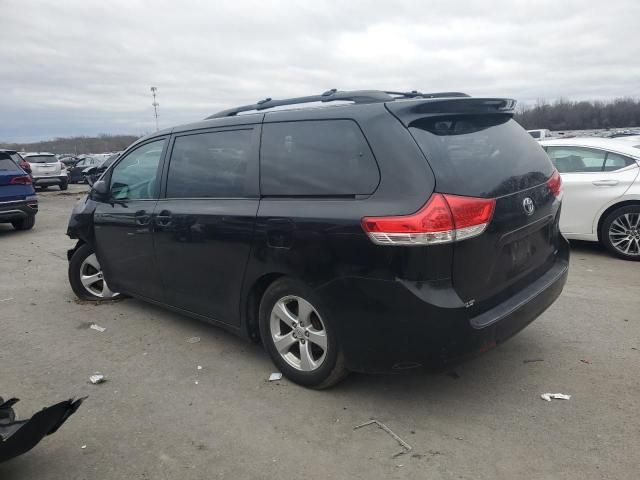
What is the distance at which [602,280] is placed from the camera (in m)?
5.70

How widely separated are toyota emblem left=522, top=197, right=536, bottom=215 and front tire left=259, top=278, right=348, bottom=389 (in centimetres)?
132

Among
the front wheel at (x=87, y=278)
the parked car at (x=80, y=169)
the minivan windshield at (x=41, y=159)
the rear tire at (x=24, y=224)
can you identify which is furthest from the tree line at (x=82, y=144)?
the front wheel at (x=87, y=278)

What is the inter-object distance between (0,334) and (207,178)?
8.11 ft

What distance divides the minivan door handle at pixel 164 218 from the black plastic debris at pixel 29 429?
1730 millimetres

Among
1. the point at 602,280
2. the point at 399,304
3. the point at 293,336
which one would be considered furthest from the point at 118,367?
the point at 602,280

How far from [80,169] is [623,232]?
27108 mm

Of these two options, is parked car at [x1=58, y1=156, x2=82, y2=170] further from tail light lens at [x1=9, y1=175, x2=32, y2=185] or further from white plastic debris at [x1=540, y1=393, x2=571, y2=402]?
white plastic debris at [x1=540, y1=393, x2=571, y2=402]

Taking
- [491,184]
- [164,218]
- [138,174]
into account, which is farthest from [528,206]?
[138,174]

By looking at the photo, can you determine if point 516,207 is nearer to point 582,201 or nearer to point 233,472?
point 233,472

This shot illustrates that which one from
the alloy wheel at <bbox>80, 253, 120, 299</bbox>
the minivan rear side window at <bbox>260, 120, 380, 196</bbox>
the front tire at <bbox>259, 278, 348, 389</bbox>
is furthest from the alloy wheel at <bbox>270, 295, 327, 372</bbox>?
the alloy wheel at <bbox>80, 253, 120, 299</bbox>

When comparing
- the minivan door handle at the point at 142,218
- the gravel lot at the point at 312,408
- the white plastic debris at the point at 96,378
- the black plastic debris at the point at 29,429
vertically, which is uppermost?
the minivan door handle at the point at 142,218

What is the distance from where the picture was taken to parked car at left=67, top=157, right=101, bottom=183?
27547 mm

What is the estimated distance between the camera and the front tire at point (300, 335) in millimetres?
3143

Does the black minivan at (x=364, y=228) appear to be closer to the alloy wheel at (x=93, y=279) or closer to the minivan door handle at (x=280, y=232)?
the minivan door handle at (x=280, y=232)
